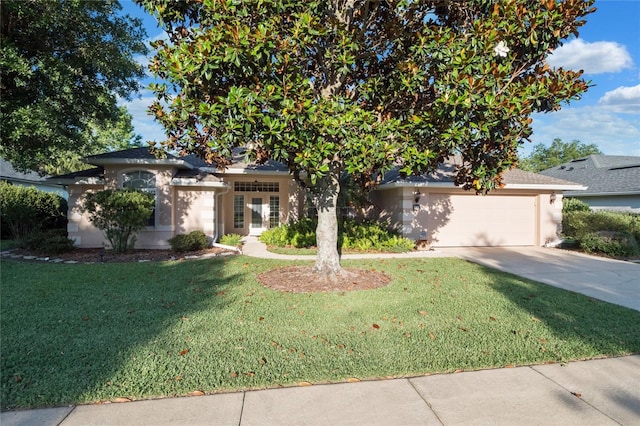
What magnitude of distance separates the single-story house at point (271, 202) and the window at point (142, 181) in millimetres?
31

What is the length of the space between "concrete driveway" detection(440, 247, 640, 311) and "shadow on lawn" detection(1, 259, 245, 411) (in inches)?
269

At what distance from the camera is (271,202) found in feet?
49.9

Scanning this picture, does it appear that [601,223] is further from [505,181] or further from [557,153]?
[557,153]

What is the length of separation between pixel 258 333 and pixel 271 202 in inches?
440

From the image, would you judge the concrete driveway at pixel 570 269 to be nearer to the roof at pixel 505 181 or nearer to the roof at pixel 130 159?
the roof at pixel 505 181

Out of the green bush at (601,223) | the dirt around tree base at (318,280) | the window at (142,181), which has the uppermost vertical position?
the window at (142,181)

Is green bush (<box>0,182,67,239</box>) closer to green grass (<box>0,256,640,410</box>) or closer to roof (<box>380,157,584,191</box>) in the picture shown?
green grass (<box>0,256,640,410</box>)

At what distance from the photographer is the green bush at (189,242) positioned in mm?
10844

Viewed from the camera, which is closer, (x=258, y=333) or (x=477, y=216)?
(x=258, y=333)

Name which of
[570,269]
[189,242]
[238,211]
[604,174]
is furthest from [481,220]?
[604,174]

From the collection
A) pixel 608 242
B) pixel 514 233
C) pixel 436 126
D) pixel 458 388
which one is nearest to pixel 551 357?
pixel 458 388

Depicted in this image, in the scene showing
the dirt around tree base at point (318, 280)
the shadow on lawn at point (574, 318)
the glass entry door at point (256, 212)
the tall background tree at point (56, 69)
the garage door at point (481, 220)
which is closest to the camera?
the shadow on lawn at point (574, 318)

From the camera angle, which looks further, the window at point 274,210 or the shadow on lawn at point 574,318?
the window at point 274,210

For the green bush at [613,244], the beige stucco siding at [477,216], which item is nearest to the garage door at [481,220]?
the beige stucco siding at [477,216]
